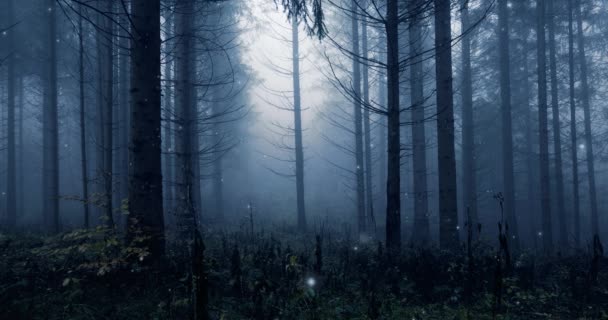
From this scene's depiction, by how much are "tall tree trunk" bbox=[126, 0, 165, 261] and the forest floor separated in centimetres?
39

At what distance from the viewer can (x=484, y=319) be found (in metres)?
3.73

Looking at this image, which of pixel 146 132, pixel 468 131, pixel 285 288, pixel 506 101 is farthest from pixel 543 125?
pixel 146 132

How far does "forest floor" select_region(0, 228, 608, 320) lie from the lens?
144 inches

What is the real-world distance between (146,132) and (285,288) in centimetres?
288

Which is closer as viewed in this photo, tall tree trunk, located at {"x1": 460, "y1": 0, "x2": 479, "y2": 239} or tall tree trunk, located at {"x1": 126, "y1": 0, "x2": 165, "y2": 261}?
tall tree trunk, located at {"x1": 126, "y1": 0, "x2": 165, "y2": 261}

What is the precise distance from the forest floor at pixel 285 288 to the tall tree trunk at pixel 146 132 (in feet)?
1.29

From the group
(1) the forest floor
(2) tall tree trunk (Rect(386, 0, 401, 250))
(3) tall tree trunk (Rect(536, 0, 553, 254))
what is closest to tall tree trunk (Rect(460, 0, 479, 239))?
(3) tall tree trunk (Rect(536, 0, 553, 254))

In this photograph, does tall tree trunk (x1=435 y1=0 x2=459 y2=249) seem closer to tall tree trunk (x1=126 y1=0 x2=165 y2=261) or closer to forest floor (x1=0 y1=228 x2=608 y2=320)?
forest floor (x1=0 y1=228 x2=608 y2=320)

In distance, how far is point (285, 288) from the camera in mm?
4340

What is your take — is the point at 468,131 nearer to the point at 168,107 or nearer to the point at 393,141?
the point at 393,141

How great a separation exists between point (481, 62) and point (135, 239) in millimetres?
17866

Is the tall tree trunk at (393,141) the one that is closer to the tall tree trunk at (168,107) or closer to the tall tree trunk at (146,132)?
the tall tree trunk at (146,132)

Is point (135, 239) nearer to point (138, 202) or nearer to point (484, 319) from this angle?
point (138, 202)

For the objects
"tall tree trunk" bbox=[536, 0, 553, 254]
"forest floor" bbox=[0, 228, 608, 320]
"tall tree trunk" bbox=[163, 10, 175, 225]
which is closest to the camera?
"forest floor" bbox=[0, 228, 608, 320]
